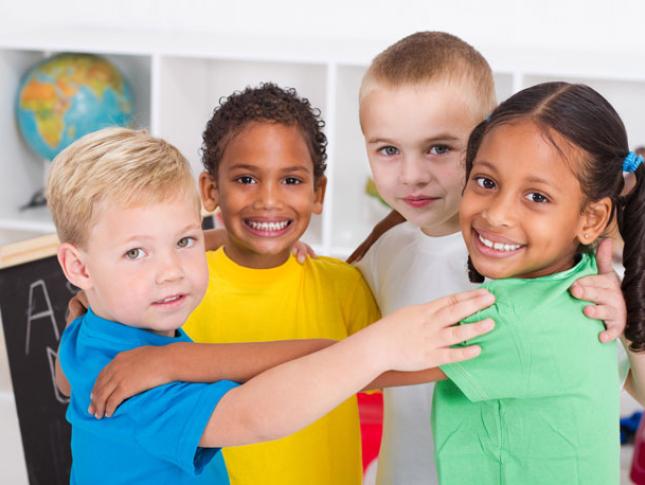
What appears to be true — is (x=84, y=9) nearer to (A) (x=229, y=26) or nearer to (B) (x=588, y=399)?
(A) (x=229, y=26)

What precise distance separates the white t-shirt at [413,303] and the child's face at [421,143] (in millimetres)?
52

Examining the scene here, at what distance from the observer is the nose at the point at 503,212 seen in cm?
113

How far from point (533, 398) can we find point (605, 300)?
0.49 ft

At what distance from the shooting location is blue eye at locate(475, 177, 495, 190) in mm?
1184

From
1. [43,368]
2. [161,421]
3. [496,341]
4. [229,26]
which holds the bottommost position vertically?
[43,368]

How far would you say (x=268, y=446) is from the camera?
140cm

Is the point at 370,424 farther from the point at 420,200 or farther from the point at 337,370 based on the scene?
the point at 337,370

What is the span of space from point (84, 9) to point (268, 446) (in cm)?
231

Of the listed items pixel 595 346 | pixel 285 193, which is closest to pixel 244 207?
pixel 285 193

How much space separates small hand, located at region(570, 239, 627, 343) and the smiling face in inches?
2.4

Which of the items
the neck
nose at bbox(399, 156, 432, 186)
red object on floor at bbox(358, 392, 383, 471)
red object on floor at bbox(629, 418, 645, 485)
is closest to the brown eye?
the neck

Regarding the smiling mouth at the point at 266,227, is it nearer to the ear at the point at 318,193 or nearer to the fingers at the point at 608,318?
the ear at the point at 318,193

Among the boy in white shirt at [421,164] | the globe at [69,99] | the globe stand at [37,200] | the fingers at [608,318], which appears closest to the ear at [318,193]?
the boy in white shirt at [421,164]

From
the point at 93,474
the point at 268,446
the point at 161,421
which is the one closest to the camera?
the point at 161,421
